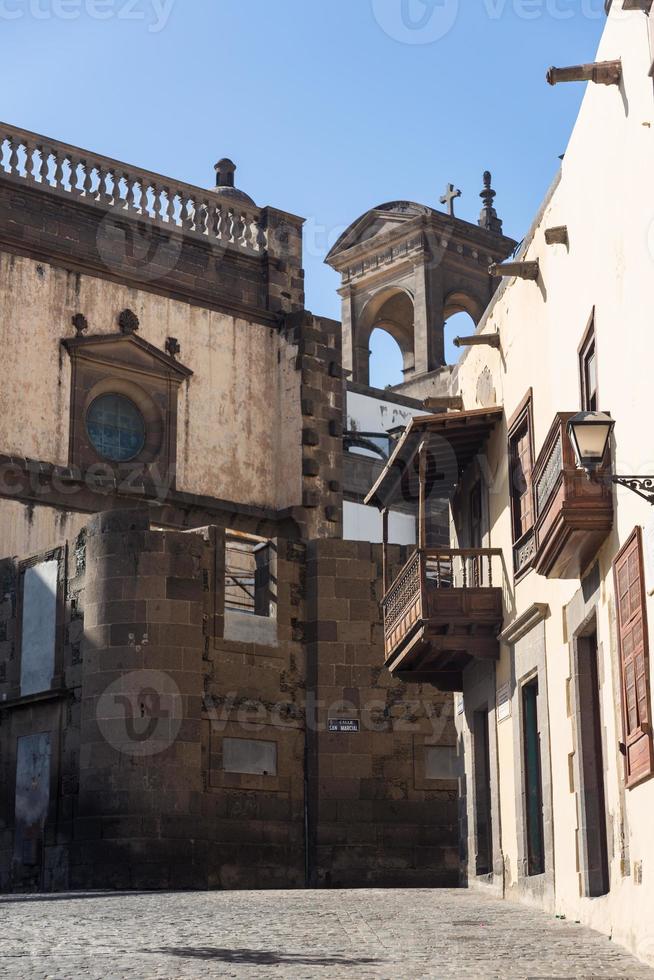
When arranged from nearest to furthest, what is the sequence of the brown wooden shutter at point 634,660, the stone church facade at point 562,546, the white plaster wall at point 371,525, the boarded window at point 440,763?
the brown wooden shutter at point 634,660 < the stone church facade at point 562,546 < the boarded window at point 440,763 < the white plaster wall at point 371,525

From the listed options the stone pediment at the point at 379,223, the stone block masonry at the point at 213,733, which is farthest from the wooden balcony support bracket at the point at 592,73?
the stone pediment at the point at 379,223

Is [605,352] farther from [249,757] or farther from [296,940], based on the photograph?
[249,757]

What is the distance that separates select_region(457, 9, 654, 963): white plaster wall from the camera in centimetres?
1152

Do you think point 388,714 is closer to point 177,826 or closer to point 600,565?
point 177,826

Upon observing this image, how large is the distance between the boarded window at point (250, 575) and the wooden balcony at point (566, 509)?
8.89 metres

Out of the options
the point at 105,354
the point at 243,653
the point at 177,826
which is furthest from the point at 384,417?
the point at 177,826

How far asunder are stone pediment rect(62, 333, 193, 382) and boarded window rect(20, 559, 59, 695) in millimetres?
3420

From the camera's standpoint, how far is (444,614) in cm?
1723

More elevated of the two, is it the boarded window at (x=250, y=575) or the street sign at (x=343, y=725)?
the boarded window at (x=250, y=575)

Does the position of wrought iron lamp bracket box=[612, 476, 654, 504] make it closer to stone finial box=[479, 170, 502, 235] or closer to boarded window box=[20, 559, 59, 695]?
boarded window box=[20, 559, 59, 695]

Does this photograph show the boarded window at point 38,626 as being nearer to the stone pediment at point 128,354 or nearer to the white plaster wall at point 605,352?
the stone pediment at point 128,354

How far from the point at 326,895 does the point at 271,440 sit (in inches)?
392

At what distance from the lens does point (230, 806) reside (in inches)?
808

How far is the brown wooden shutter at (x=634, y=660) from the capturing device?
36.7 feet
